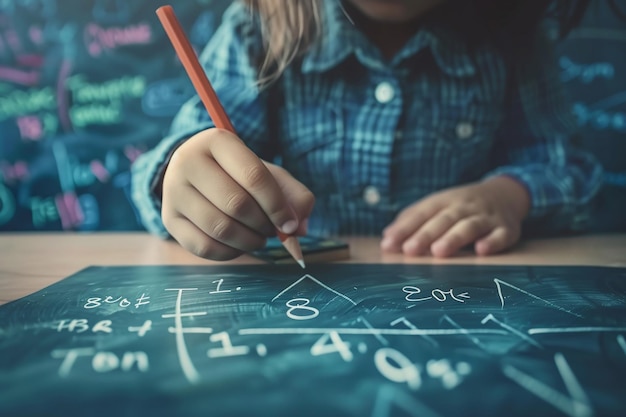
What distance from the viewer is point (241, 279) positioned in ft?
1.13

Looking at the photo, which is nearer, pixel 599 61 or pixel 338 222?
pixel 338 222

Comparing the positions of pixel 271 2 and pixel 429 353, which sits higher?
pixel 271 2

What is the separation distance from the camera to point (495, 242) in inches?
17.3

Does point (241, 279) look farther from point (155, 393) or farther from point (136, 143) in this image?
point (136, 143)

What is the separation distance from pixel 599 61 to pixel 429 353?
828 millimetres

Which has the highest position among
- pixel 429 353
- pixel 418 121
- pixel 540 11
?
pixel 540 11

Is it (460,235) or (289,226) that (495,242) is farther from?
(289,226)

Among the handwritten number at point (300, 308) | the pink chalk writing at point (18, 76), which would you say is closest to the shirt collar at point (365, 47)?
the handwritten number at point (300, 308)

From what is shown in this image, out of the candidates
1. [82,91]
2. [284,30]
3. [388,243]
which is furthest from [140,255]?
[82,91]

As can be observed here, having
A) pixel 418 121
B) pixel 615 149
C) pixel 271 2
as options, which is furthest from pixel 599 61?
pixel 271 2

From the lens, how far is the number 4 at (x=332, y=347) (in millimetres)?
221

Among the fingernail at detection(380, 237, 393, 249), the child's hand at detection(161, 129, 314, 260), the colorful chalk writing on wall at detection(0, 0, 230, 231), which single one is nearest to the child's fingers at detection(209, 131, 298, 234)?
the child's hand at detection(161, 129, 314, 260)

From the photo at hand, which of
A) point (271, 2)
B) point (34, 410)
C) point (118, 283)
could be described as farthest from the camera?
point (271, 2)

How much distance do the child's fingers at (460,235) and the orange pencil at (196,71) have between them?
11 centimetres
